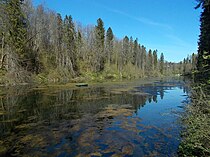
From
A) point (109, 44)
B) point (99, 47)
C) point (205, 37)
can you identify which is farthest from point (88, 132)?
point (109, 44)

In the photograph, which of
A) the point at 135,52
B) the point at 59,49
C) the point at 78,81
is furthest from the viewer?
the point at 135,52

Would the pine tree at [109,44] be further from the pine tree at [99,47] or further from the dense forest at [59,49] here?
the pine tree at [99,47]

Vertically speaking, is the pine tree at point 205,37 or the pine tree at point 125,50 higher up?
the pine tree at point 125,50

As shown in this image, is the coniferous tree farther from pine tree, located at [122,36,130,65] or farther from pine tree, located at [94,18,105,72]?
pine tree, located at [94,18,105,72]

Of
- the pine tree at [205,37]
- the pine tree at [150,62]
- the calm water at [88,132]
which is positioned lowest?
the calm water at [88,132]

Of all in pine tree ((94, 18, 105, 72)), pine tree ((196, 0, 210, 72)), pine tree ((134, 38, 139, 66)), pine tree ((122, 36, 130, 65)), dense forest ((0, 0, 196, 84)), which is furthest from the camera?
pine tree ((134, 38, 139, 66))

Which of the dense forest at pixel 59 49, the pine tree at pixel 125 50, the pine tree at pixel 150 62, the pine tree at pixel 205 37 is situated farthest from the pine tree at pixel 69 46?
the pine tree at pixel 150 62

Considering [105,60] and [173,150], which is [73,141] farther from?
[105,60]

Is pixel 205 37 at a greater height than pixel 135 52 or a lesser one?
lesser

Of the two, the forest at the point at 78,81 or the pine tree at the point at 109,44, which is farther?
the pine tree at the point at 109,44

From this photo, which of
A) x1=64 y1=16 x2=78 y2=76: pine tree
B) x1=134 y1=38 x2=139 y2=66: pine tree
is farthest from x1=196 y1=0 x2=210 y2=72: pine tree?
x1=134 y1=38 x2=139 y2=66: pine tree

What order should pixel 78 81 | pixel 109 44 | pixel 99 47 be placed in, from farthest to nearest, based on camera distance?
pixel 109 44, pixel 99 47, pixel 78 81

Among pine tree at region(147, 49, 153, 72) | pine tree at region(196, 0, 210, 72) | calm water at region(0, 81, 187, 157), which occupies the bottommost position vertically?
calm water at region(0, 81, 187, 157)

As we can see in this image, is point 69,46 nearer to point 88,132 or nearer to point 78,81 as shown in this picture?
point 78,81
